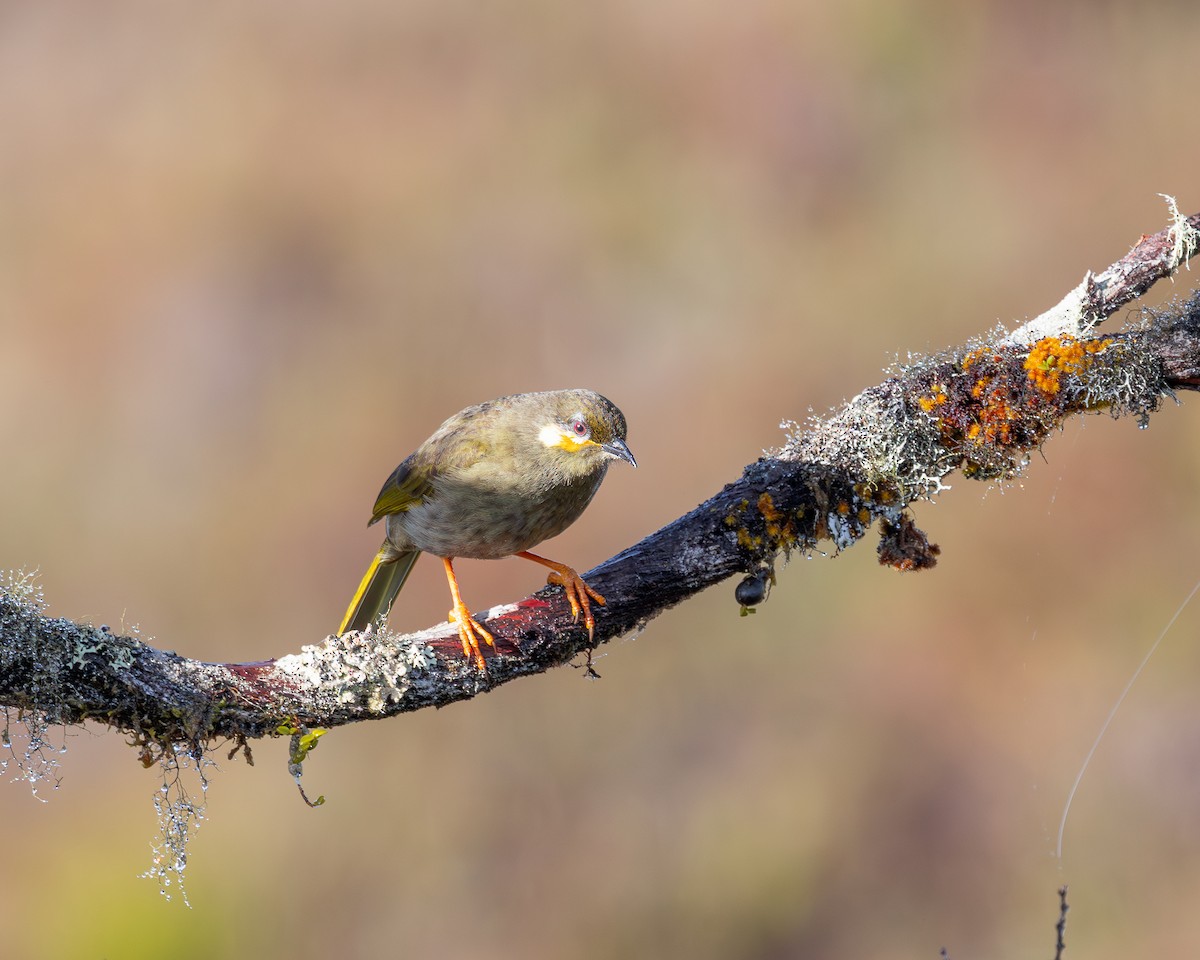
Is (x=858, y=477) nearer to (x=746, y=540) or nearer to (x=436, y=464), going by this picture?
(x=746, y=540)

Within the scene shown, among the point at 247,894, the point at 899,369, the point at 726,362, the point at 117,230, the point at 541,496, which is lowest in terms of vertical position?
the point at 899,369

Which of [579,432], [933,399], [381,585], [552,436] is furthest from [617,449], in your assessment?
[381,585]

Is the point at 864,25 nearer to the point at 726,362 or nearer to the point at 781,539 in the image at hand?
the point at 726,362

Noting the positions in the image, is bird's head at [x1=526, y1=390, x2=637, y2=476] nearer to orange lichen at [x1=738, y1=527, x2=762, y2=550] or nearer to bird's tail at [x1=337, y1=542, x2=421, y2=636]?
orange lichen at [x1=738, y1=527, x2=762, y2=550]

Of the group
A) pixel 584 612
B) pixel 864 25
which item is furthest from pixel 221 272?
pixel 584 612

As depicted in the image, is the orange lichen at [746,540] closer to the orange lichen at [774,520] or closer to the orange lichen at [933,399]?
the orange lichen at [774,520]

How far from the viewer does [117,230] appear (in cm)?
1409

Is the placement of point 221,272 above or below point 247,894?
above

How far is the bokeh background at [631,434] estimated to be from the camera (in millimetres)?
9781

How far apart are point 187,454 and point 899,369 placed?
1008 cm

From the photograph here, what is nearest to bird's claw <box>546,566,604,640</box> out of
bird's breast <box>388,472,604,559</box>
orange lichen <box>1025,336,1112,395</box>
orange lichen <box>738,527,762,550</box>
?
orange lichen <box>738,527,762,550</box>

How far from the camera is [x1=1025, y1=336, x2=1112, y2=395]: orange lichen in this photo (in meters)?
4.25

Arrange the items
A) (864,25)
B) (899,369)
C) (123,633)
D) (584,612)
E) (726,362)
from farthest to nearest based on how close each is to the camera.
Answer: (864,25) → (726,362) → (899,369) → (584,612) → (123,633)

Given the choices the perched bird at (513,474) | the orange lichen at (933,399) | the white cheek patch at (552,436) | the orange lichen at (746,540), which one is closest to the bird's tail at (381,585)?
the perched bird at (513,474)
